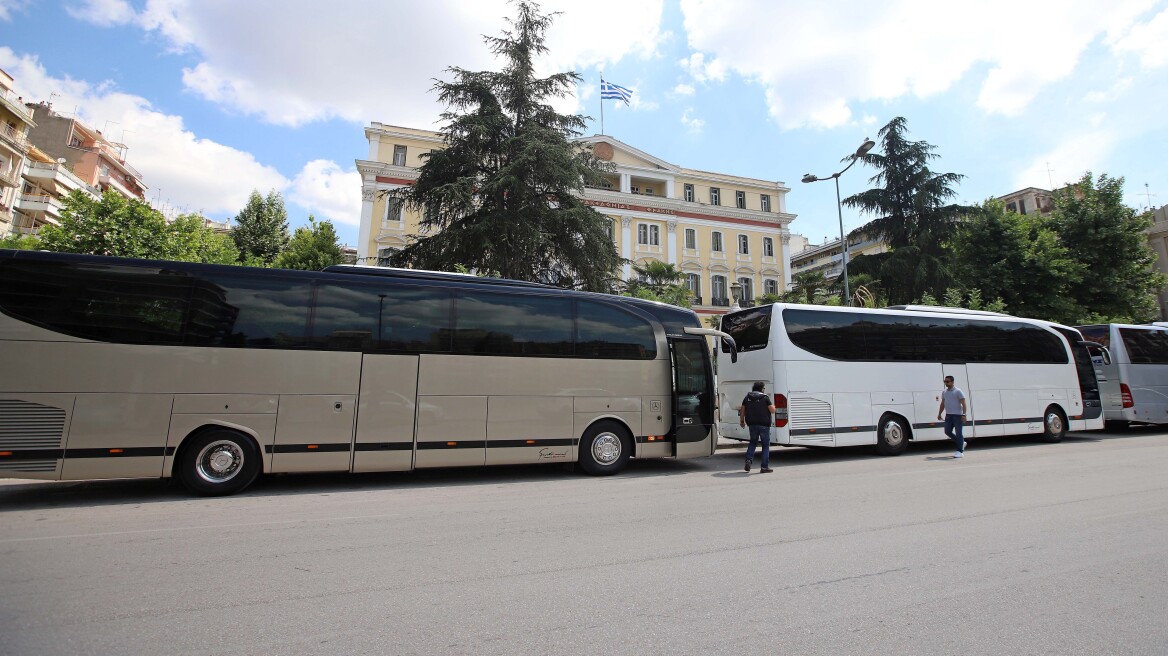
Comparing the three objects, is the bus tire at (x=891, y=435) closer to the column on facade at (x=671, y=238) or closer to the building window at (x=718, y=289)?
the building window at (x=718, y=289)

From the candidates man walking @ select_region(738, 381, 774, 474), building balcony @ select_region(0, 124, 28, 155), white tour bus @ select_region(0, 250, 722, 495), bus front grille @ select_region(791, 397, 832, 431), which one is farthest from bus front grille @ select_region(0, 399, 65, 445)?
building balcony @ select_region(0, 124, 28, 155)

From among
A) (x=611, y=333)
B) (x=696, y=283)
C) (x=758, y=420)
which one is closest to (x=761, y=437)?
(x=758, y=420)

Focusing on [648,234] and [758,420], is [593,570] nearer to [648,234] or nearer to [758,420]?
[758,420]

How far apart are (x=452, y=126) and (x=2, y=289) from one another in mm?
17075

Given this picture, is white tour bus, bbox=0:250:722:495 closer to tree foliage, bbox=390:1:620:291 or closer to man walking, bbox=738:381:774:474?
man walking, bbox=738:381:774:474

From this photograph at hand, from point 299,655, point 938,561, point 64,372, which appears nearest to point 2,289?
point 64,372

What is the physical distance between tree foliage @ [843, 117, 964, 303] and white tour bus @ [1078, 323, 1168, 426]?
521 inches

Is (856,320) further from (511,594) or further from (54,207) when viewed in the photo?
(54,207)

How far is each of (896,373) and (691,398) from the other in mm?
5830

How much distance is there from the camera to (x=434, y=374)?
9.01 metres

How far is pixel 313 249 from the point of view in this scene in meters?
34.3

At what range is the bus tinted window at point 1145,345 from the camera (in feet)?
56.4

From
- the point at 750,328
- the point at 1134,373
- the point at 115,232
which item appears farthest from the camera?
the point at 115,232

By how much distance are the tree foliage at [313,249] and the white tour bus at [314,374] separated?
26143 mm
